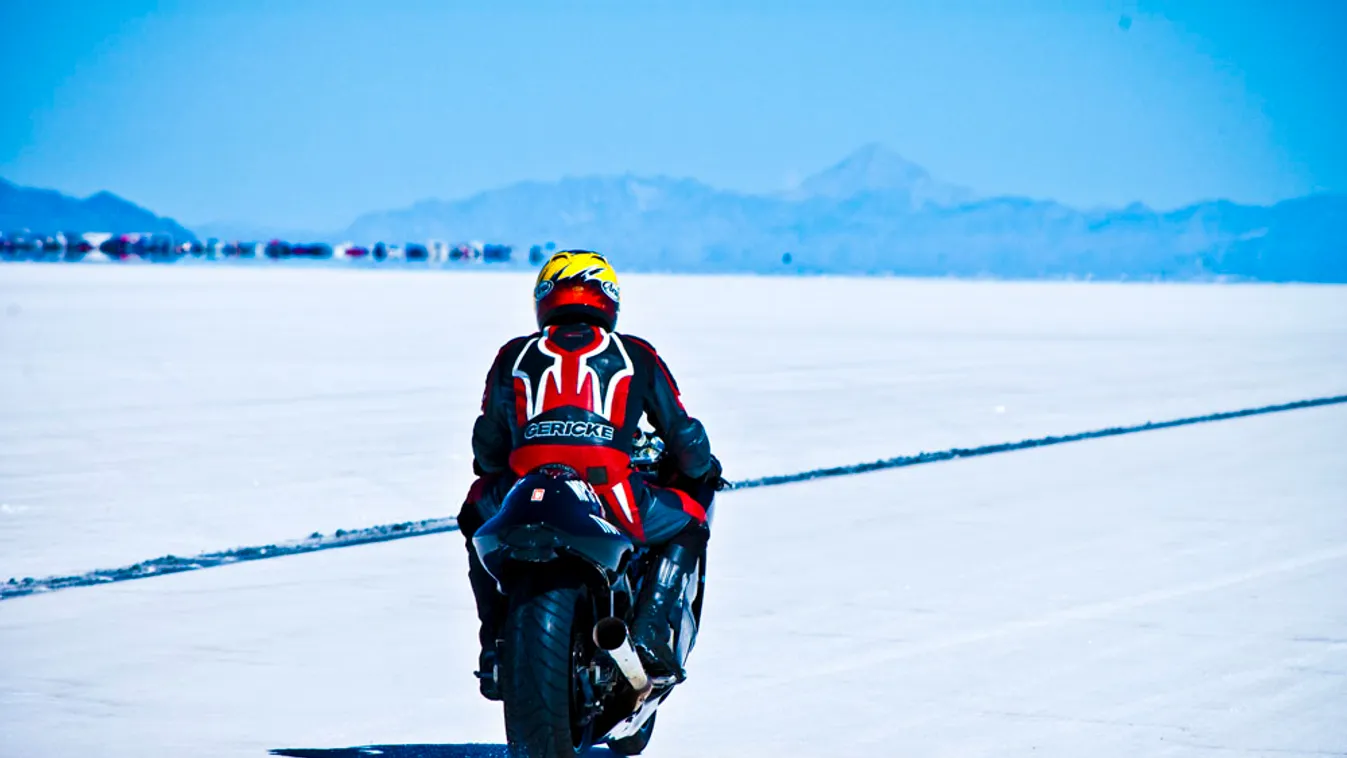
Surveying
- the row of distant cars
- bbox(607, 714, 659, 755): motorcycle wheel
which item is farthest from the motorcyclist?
the row of distant cars

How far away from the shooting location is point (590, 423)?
230 inches

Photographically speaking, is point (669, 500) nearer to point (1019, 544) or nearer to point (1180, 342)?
point (1019, 544)

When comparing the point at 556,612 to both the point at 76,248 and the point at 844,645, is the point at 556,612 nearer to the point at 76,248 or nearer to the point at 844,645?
the point at 844,645

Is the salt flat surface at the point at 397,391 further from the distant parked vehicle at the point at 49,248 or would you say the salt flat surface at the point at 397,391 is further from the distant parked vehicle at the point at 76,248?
the distant parked vehicle at the point at 49,248

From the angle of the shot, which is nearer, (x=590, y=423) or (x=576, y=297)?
(x=590, y=423)

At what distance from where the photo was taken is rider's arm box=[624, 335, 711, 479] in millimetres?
6070

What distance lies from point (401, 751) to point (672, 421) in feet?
5.00

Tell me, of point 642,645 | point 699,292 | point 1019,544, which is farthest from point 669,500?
point 699,292

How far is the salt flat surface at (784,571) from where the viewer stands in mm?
7035

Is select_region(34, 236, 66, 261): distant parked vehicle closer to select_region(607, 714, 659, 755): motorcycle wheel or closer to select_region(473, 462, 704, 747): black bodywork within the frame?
select_region(607, 714, 659, 755): motorcycle wheel

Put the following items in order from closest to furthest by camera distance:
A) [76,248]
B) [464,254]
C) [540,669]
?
[540,669] → [76,248] → [464,254]

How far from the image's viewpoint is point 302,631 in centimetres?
862

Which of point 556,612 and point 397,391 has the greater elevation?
point 556,612

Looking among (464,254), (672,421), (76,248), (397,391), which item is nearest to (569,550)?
(672,421)
